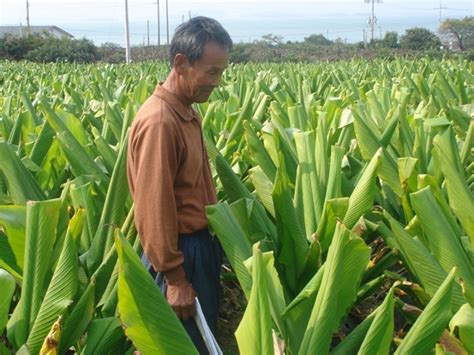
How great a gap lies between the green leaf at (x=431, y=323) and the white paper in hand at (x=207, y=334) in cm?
46

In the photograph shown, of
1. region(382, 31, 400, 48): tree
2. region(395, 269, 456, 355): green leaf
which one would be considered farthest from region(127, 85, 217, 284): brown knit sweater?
region(382, 31, 400, 48): tree

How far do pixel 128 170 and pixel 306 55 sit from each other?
33.5 metres

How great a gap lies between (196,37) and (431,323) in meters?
0.85

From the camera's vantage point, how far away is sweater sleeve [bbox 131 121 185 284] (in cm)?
159

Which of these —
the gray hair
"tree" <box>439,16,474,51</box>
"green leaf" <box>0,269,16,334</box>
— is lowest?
"green leaf" <box>0,269,16,334</box>

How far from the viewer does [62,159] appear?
2594 mm

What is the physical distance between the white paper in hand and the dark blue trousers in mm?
60

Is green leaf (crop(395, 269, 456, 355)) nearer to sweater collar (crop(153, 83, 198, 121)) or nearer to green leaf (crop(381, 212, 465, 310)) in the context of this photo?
green leaf (crop(381, 212, 465, 310))

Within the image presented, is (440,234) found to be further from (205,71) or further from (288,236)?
(205,71)

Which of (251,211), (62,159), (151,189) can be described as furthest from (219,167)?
(62,159)

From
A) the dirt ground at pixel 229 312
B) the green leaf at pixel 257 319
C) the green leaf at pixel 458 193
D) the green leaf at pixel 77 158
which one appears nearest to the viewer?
the green leaf at pixel 257 319

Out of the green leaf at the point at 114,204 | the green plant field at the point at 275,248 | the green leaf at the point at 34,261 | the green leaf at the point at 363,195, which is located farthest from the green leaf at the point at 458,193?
the green leaf at the point at 34,261

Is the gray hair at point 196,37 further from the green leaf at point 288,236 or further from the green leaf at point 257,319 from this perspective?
the green leaf at point 257,319

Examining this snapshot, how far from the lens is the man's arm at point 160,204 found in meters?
1.59
